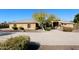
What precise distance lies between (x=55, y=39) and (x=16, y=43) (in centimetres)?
48

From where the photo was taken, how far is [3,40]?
12.6 feet

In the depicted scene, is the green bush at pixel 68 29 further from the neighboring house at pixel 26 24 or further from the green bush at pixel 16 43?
the green bush at pixel 16 43

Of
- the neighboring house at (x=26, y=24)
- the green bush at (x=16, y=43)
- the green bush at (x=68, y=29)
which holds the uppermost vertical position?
the neighboring house at (x=26, y=24)

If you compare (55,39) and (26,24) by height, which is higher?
(26,24)

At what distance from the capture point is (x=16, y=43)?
3.80 meters

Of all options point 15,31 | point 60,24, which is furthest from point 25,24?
point 60,24

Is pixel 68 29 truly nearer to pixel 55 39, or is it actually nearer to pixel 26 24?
pixel 55 39

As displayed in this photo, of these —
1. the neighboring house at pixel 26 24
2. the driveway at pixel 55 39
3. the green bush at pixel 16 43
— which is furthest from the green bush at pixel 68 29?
the green bush at pixel 16 43

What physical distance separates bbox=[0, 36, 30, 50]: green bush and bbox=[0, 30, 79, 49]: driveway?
62 mm

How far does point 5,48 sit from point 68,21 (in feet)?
2.73

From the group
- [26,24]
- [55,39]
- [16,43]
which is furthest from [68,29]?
[16,43]

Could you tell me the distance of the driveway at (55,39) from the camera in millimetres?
3840

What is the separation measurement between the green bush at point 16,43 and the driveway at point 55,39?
62 mm
